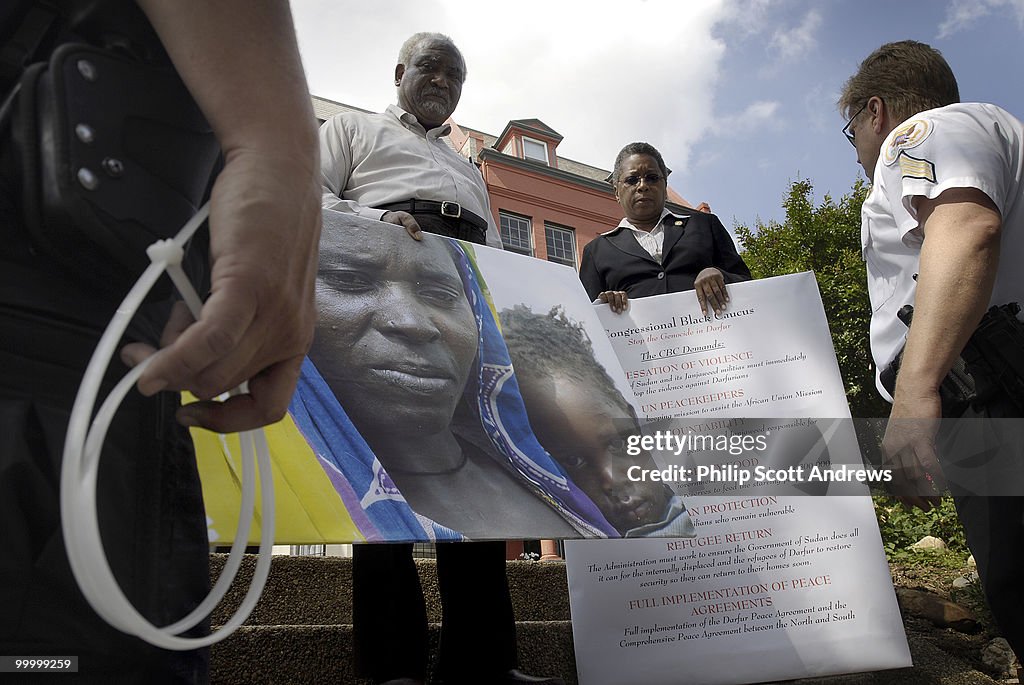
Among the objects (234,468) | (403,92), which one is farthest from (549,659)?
(403,92)

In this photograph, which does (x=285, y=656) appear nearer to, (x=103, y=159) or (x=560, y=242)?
(x=103, y=159)

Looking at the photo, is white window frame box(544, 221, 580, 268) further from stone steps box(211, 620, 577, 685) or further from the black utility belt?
the black utility belt

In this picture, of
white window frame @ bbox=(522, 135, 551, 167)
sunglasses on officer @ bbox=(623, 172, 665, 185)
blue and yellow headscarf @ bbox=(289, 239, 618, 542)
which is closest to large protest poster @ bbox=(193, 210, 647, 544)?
blue and yellow headscarf @ bbox=(289, 239, 618, 542)

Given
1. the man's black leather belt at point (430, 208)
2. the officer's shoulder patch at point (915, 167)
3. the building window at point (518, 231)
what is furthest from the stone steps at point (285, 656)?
the building window at point (518, 231)

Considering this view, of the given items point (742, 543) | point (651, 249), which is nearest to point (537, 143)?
point (651, 249)

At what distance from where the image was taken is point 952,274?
163 centimetres

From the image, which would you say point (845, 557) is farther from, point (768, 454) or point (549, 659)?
point (549, 659)

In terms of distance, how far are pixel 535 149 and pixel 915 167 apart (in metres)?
19.5

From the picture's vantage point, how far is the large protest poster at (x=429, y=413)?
172 cm

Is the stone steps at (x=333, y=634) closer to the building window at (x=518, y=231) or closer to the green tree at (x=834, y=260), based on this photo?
the green tree at (x=834, y=260)

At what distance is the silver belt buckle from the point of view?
251cm

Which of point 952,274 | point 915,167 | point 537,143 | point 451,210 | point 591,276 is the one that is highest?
point 537,143

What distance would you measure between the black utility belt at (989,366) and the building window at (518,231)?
1719 centimetres

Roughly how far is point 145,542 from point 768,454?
244 centimetres
